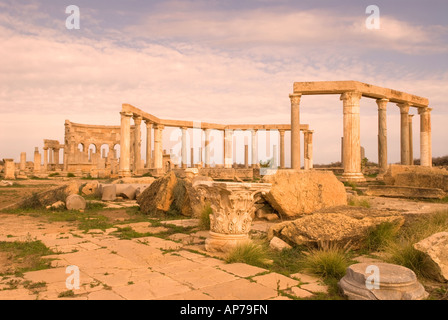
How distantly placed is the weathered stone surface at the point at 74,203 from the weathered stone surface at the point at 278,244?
Result: 7264mm

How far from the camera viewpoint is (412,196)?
12.3 meters

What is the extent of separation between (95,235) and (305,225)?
4138mm

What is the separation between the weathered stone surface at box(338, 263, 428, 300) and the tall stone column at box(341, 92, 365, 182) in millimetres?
13840

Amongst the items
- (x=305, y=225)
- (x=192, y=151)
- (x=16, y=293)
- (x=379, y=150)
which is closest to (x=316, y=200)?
(x=305, y=225)

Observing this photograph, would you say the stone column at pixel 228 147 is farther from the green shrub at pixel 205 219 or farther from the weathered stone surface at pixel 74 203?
the green shrub at pixel 205 219

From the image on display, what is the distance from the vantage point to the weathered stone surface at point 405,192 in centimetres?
1189

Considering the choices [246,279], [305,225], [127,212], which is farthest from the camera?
[127,212]

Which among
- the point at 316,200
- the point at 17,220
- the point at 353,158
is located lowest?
the point at 17,220

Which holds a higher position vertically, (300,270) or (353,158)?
(353,158)

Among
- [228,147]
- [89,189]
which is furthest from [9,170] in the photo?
[228,147]

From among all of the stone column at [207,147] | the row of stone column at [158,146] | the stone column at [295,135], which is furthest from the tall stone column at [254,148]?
the stone column at [295,135]

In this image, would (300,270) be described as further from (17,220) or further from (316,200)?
(17,220)

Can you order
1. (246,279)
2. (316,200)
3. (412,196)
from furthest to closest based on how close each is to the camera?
(412,196) < (316,200) < (246,279)

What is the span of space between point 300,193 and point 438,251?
4476mm
